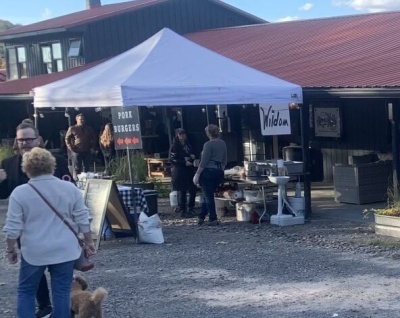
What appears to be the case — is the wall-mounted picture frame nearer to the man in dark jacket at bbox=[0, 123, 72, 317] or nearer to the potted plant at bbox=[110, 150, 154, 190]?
the potted plant at bbox=[110, 150, 154, 190]

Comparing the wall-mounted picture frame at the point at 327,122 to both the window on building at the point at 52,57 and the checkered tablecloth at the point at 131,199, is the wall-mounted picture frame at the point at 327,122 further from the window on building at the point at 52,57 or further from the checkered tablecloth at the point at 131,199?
the window on building at the point at 52,57

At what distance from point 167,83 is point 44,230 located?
5.96 meters

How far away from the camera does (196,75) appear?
1259 cm

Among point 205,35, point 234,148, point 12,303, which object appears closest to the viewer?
point 12,303

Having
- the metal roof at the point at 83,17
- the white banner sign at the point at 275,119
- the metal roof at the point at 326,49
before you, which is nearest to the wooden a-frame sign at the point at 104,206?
the white banner sign at the point at 275,119

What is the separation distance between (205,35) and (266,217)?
40.1 feet

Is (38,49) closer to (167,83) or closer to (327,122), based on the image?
(327,122)

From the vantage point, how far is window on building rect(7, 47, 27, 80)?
28.6m

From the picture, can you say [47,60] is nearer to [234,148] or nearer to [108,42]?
[108,42]

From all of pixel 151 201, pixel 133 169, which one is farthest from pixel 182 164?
pixel 133 169

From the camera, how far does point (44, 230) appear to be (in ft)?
20.9

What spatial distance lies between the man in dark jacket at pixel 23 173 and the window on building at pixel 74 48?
18.2 m

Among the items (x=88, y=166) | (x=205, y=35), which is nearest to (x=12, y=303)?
(x=88, y=166)

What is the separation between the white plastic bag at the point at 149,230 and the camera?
38.3 ft
